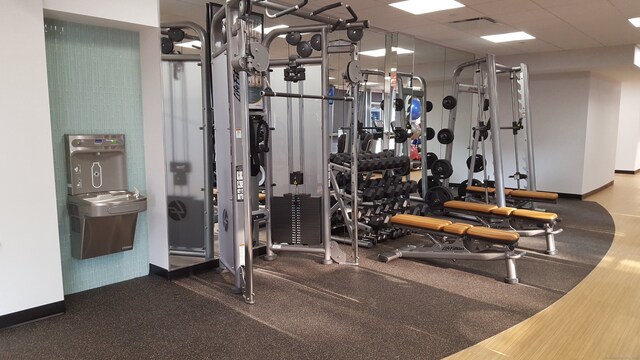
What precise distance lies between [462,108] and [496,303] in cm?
655

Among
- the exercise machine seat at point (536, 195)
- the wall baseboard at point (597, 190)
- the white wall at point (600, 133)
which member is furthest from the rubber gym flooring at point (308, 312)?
the white wall at point (600, 133)

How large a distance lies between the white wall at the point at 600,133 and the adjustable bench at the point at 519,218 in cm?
407

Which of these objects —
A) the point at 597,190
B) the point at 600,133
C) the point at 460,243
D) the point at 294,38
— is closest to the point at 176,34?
the point at 294,38

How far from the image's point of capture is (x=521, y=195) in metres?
6.38

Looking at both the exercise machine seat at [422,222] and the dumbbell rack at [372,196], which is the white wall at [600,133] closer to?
the dumbbell rack at [372,196]

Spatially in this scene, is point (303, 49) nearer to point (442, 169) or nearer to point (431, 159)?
point (442, 169)

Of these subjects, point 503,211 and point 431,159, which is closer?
point 503,211

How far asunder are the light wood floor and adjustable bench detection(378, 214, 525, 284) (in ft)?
1.98

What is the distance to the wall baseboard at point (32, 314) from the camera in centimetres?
299

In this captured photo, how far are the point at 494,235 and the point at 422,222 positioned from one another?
0.73 m

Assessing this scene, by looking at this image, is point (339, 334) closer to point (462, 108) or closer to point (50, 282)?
point (50, 282)

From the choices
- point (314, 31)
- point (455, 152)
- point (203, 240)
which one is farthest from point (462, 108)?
point (203, 240)

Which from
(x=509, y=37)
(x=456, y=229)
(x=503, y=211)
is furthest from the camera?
(x=509, y=37)

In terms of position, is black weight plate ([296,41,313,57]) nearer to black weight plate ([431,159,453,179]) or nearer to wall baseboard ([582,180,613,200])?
black weight plate ([431,159,453,179])
